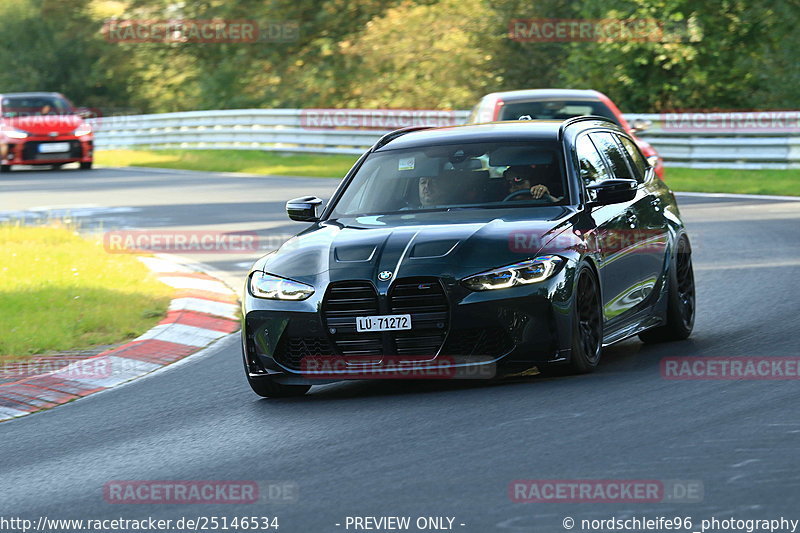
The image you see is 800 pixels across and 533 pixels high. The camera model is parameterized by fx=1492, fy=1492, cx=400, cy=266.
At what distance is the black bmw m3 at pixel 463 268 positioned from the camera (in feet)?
25.5

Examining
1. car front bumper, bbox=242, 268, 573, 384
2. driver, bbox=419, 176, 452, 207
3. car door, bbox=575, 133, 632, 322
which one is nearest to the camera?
car front bumper, bbox=242, 268, 573, 384

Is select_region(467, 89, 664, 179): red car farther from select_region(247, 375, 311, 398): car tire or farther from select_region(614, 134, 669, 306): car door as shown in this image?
select_region(247, 375, 311, 398): car tire

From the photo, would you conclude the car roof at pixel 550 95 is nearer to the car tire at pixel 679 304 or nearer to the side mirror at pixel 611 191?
the car tire at pixel 679 304

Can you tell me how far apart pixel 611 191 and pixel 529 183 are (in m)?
0.52

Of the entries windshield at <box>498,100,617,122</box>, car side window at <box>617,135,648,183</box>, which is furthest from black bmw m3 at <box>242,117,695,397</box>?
windshield at <box>498,100,617,122</box>

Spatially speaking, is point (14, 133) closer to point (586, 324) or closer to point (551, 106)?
point (551, 106)

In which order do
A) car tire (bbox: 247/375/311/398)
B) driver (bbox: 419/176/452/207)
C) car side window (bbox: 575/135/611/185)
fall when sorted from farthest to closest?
car side window (bbox: 575/135/611/185) < driver (bbox: 419/176/452/207) < car tire (bbox: 247/375/311/398)

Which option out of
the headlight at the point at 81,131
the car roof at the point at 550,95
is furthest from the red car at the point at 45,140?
the car roof at the point at 550,95

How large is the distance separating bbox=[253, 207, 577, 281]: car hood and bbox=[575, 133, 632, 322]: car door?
1.04 feet

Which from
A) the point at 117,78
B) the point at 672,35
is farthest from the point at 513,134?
the point at 117,78

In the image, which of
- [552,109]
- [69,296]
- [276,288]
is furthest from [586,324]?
[552,109]

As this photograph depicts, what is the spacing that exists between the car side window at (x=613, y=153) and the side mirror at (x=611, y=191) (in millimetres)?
916

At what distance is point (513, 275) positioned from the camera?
7762 mm

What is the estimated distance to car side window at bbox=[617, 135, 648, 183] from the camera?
10.1 m
